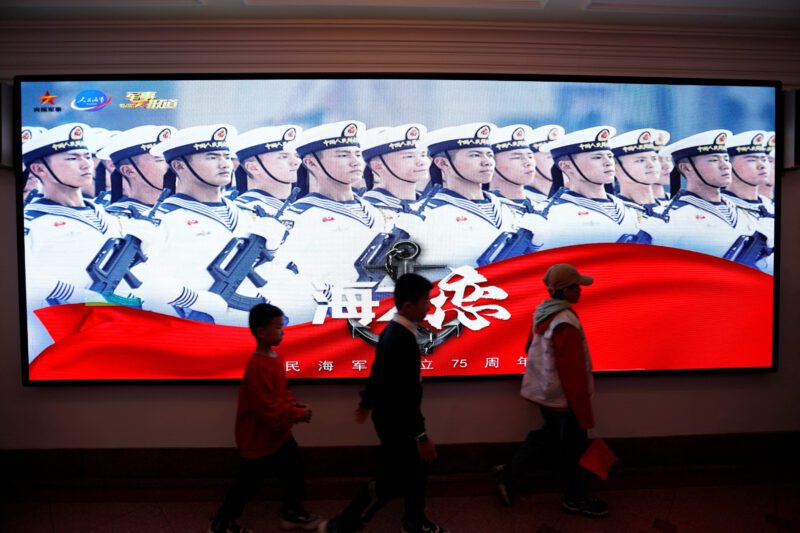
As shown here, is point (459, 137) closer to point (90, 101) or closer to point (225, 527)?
point (90, 101)

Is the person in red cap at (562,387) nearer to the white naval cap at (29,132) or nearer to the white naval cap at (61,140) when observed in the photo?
the white naval cap at (61,140)

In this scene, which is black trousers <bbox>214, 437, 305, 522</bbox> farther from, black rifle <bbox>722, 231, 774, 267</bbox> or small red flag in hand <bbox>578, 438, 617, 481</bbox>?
black rifle <bbox>722, 231, 774, 267</bbox>

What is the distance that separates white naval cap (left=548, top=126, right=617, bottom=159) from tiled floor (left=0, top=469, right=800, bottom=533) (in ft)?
7.17

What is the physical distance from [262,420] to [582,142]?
2.60 metres

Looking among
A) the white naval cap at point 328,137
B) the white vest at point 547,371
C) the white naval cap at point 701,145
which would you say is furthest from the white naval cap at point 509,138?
the white vest at point 547,371

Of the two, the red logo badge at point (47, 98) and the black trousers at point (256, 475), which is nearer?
the black trousers at point (256, 475)

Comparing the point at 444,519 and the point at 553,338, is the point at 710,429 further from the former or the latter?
the point at 444,519

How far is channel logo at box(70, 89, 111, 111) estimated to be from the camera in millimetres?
3213

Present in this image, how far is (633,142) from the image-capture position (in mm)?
3336

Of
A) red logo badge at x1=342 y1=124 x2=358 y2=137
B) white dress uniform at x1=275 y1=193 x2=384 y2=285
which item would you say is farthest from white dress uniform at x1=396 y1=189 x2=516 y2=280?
red logo badge at x1=342 y1=124 x2=358 y2=137

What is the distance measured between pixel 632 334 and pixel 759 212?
1216 mm

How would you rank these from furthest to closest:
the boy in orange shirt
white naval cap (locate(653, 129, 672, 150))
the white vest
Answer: white naval cap (locate(653, 129, 672, 150)) → the white vest → the boy in orange shirt

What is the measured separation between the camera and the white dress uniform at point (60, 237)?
10.5 ft

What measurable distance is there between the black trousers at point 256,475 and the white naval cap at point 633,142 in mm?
2733
